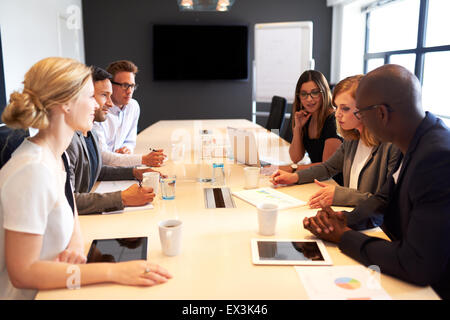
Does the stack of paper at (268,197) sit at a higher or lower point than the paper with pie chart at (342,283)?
higher

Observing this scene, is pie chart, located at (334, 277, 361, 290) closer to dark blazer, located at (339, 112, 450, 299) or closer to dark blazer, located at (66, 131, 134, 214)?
dark blazer, located at (339, 112, 450, 299)

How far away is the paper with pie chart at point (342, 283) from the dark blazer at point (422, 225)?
2.1 inches

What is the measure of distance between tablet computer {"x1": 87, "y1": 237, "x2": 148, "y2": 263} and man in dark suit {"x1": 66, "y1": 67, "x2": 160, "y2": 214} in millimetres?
298

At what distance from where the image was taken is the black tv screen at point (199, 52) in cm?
624

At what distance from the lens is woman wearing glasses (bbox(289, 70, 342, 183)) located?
254 centimetres

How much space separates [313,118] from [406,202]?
1.63 meters

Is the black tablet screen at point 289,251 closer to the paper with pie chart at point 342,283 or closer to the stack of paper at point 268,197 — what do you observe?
the paper with pie chart at point 342,283

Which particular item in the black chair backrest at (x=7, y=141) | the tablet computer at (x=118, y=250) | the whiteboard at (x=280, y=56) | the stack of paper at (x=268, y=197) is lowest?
the tablet computer at (x=118, y=250)

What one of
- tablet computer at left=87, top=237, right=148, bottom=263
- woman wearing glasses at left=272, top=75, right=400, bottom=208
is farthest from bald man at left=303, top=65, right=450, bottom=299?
tablet computer at left=87, top=237, right=148, bottom=263

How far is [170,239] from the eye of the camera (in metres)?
1.11

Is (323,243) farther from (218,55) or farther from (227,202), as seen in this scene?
(218,55)

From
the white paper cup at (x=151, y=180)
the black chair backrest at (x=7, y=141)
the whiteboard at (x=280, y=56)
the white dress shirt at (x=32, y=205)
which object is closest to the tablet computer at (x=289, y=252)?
the white dress shirt at (x=32, y=205)

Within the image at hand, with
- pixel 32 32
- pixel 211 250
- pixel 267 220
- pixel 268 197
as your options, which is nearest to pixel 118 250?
pixel 211 250

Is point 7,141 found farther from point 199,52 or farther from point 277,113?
point 199,52
